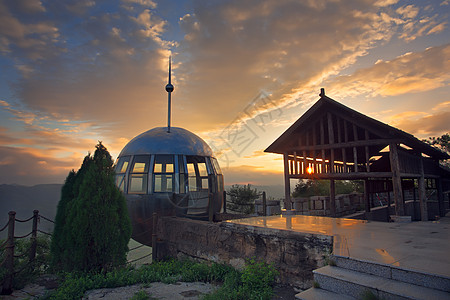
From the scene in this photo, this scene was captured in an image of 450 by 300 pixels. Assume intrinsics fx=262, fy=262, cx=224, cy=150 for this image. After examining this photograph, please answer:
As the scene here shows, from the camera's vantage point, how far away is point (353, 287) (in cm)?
366

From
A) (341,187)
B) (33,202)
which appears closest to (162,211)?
(341,187)

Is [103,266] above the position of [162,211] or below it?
below

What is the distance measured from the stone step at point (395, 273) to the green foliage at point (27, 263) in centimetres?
701

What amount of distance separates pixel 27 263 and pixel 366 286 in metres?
8.23

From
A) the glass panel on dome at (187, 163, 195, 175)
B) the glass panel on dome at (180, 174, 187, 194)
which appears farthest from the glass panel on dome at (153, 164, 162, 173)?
the glass panel on dome at (187, 163, 195, 175)

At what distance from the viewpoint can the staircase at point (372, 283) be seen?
3.27 m

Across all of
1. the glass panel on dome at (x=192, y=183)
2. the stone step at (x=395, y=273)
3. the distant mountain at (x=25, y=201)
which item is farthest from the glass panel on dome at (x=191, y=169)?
the distant mountain at (x=25, y=201)

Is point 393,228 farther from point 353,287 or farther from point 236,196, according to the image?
point 236,196

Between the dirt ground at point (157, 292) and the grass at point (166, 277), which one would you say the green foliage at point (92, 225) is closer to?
the grass at point (166, 277)

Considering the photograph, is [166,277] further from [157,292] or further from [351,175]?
[351,175]

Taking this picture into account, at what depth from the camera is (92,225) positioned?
260 inches

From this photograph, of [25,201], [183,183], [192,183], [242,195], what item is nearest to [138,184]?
[183,183]

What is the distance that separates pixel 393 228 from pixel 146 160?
361 inches

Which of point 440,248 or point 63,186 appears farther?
point 63,186
